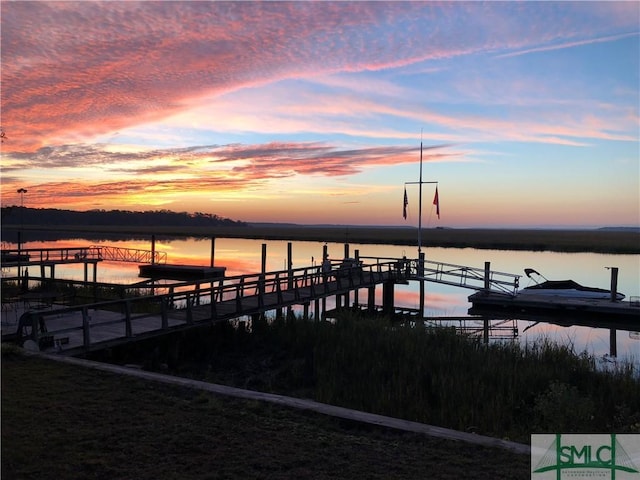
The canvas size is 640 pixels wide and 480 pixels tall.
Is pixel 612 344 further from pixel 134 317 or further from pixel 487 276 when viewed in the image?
pixel 134 317

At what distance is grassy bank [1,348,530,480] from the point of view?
4.89 meters

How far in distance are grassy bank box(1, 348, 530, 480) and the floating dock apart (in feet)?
90.5

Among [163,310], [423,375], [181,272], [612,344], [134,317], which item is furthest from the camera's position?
[181,272]

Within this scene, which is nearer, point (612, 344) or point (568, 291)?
point (612, 344)

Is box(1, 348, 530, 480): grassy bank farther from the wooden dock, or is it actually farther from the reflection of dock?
the reflection of dock

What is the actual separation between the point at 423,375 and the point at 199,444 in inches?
254

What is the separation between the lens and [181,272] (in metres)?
37.4

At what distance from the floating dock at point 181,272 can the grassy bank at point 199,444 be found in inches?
1087

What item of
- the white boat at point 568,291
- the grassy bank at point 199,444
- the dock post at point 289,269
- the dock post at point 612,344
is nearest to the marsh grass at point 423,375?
the grassy bank at point 199,444

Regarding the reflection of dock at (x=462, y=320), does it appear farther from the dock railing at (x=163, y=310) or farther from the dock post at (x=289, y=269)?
the dock post at (x=289, y=269)

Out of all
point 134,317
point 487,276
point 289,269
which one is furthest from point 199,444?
point 487,276

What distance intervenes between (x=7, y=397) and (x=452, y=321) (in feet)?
69.8

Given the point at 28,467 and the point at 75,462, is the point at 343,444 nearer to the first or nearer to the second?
the point at 75,462

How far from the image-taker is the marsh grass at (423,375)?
856 centimetres
